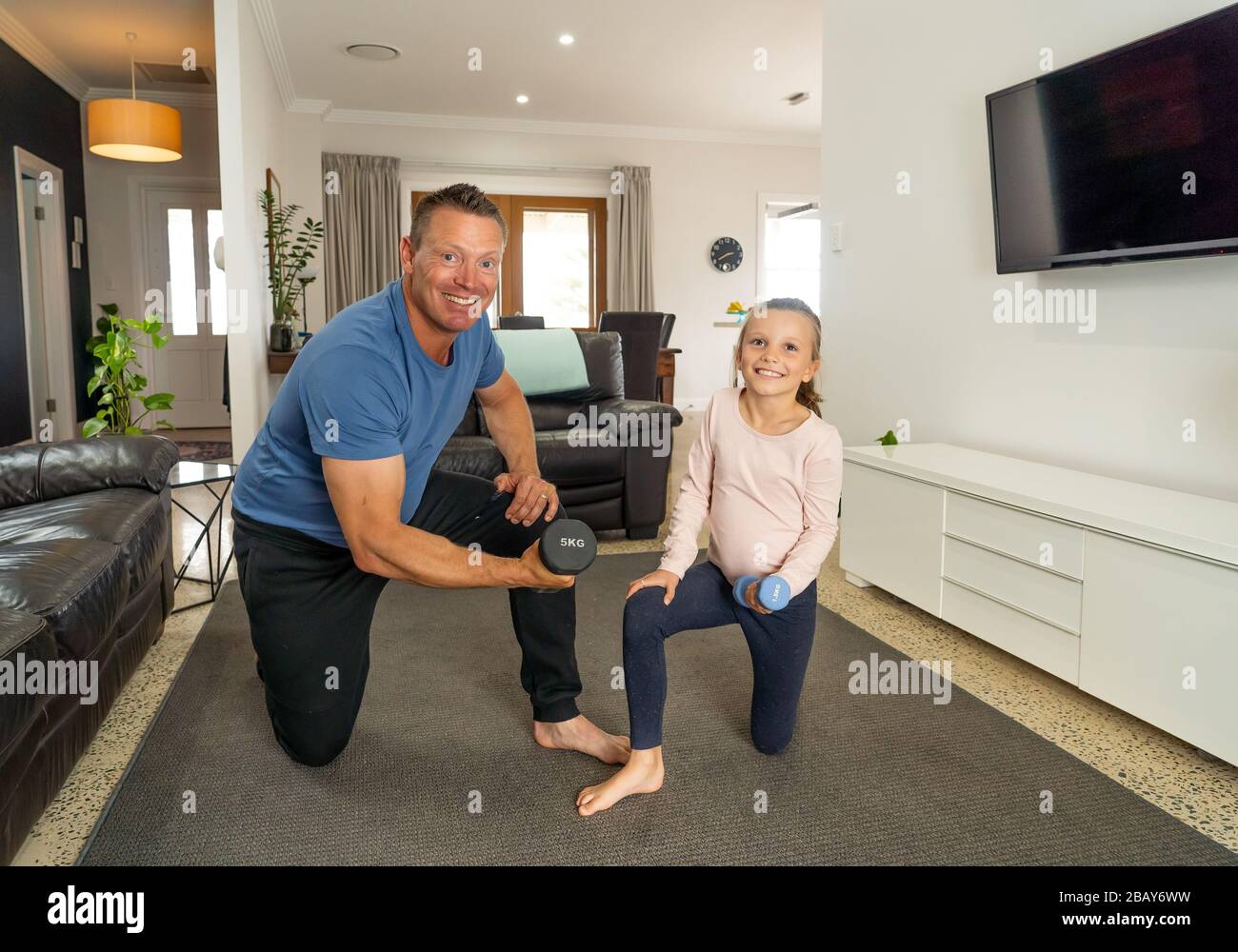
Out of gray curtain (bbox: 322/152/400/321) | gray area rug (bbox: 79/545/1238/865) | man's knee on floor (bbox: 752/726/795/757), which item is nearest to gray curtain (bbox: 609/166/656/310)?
gray curtain (bbox: 322/152/400/321)

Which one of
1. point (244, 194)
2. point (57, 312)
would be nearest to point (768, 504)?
point (244, 194)

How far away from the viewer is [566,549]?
1412 mm

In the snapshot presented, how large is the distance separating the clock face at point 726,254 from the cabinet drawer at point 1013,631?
6.80m

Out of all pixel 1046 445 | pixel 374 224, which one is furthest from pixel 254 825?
pixel 374 224

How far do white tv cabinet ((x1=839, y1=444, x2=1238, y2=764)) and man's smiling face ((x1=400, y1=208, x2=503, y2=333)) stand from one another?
4.79 ft

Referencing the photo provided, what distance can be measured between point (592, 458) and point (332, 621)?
79.5 inches

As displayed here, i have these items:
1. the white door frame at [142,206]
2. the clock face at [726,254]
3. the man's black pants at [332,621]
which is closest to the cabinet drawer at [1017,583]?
the man's black pants at [332,621]

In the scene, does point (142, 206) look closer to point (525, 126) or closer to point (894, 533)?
point (525, 126)

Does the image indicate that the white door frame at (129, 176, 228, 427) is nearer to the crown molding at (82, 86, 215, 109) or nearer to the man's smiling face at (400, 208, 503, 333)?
the crown molding at (82, 86, 215, 109)

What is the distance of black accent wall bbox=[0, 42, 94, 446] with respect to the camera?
5723 millimetres

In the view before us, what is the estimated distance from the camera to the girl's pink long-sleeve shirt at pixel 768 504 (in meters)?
1.80

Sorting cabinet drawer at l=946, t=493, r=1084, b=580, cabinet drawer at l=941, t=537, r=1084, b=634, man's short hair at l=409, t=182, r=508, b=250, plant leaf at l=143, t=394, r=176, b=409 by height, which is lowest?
cabinet drawer at l=941, t=537, r=1084, b=634
